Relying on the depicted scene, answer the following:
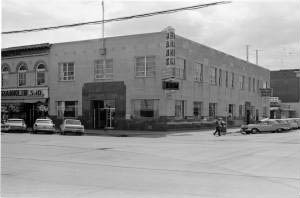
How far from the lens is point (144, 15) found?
19016mm

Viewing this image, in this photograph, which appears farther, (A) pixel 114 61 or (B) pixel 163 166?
(A) pixel 114 61

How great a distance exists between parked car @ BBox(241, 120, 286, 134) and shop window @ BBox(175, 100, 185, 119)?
547 centimetres

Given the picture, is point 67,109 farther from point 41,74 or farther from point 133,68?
point 133,68

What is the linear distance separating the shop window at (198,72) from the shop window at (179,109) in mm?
3632

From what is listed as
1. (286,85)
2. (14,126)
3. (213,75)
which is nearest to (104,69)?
(14,126)

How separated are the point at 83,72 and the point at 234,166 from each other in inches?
1146

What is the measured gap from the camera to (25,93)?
149 feet

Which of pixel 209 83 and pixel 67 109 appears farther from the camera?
pixel 209 83

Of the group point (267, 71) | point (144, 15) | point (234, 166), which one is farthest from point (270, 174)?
point (267, 71)

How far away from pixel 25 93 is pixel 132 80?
12899 millimetres

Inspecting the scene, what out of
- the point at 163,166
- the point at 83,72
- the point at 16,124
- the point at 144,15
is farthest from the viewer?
the point at 83,72

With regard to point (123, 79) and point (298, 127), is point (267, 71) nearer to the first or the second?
point (298, 127)

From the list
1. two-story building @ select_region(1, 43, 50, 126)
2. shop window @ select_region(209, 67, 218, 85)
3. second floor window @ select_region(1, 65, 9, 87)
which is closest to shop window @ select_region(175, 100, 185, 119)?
shop window @ select_region(209, 67, 218, 85)

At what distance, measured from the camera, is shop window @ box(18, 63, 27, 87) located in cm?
4570
